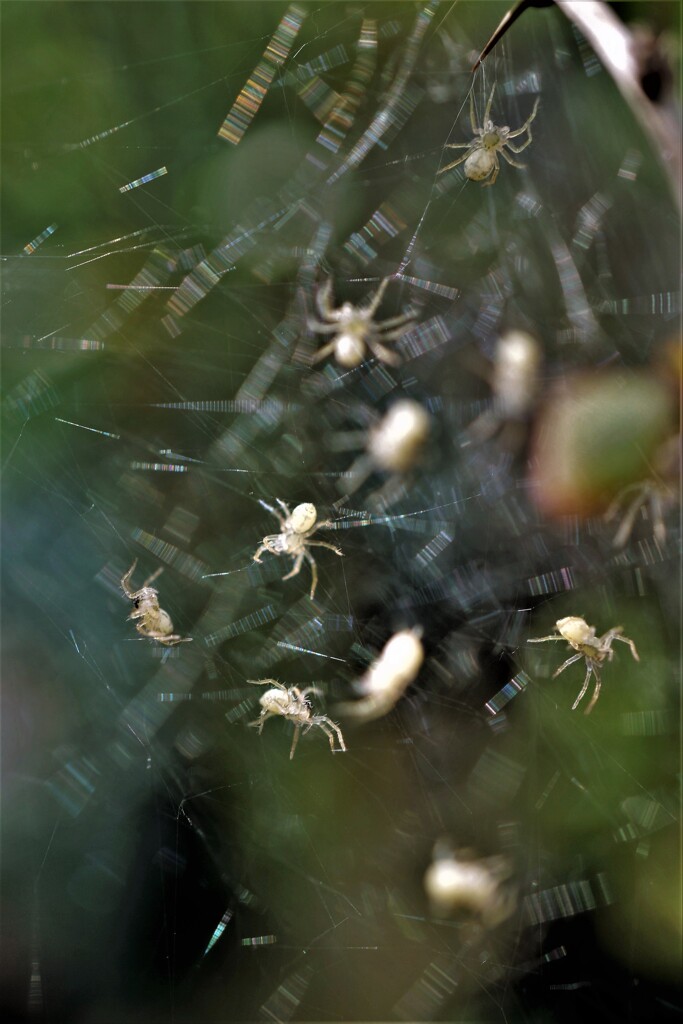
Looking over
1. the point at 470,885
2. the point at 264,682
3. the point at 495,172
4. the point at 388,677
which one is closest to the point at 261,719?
the point at 264,682

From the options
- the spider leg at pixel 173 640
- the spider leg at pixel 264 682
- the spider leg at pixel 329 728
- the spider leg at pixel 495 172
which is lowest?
the spider leg at pixel 329 728

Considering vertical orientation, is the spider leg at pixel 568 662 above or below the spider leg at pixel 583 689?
above

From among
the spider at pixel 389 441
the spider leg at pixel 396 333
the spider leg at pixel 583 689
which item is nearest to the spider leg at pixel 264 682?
the spider at pixel 389 441

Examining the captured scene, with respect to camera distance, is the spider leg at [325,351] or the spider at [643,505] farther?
the spider leg at [325,351]

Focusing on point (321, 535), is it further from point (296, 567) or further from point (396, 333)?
point (396, 333)

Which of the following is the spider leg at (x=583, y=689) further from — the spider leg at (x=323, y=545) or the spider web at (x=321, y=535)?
the spider leg at (x=323, y=545)

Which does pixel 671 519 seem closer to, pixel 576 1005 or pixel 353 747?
pixel 353 747
